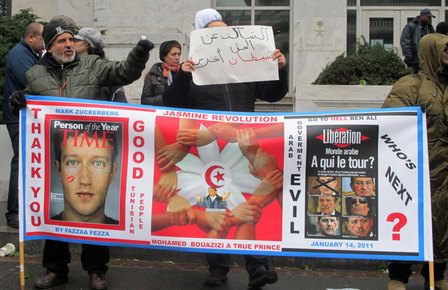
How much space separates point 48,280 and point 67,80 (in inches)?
65.2

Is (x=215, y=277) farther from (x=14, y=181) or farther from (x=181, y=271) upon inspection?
(x=14, y=181)

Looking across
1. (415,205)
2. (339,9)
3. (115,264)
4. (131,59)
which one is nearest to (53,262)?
(115,264)

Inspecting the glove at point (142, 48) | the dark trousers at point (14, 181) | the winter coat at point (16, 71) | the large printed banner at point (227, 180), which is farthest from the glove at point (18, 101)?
the dark trousers at point (14, 181)

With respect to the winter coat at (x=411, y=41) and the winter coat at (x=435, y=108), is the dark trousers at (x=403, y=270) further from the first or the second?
the winter coat at (x=411, y=41)

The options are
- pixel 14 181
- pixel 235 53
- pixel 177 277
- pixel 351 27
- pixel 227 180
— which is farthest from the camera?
pixel 351 27


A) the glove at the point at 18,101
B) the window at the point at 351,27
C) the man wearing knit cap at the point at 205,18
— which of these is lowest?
the glove at the point at 18,101

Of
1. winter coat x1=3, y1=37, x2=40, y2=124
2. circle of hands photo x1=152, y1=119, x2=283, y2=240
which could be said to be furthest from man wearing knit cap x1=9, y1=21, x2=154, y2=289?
winter coat x1=3, y1=37, x2=40, y2=124

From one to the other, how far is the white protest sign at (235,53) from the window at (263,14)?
10.5 metres

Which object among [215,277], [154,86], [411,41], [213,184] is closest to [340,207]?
[213,184]

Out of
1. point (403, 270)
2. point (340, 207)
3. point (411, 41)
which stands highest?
point (411, 41)

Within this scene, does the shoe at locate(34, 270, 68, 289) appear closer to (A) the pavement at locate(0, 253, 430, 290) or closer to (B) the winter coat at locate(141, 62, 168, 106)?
(A) the pavement at locate(0, 253, 430, 290)

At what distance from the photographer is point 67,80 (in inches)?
181

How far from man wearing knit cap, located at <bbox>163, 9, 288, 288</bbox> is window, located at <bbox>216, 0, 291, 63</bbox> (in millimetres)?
10260

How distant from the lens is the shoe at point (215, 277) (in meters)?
4.79
